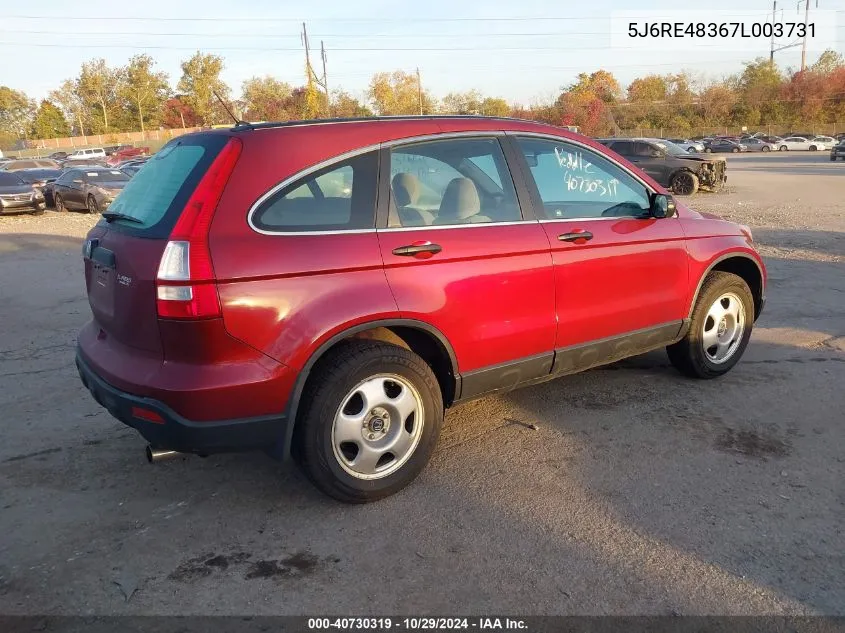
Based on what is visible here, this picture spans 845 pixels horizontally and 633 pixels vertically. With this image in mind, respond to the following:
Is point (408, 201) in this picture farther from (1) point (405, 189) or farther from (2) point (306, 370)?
(2) point (306, 370)

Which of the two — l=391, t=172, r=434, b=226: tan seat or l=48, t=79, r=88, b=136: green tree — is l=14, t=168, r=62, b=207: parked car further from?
l=48, t=79, r=88, b=136: green tree

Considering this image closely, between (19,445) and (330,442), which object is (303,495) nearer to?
(330,442)

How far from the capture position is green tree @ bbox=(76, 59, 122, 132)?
80.2 metres

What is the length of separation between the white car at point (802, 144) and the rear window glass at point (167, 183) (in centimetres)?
6467

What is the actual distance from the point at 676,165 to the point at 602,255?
18.6m

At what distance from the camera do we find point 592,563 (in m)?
2.83

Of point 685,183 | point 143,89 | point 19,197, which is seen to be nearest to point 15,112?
point 143,89

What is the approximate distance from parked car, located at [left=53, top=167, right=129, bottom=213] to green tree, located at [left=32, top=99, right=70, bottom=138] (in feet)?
257

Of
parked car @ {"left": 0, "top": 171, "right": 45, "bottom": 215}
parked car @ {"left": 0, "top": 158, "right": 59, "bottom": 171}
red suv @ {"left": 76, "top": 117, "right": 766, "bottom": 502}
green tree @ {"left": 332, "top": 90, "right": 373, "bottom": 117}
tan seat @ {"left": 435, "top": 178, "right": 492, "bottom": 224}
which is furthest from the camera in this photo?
green tree @ {"left": 332, "top": 90, "right": 373, "bottom": 117}

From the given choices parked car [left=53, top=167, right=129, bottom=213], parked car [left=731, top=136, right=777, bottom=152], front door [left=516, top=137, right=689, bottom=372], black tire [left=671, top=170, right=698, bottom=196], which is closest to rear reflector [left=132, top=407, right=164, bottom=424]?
front door [left=516, top=137, right=689, bottom=372]

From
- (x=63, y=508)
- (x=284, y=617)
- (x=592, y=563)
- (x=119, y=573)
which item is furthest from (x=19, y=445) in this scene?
(x=592, y=563)

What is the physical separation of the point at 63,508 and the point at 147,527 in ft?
1.72

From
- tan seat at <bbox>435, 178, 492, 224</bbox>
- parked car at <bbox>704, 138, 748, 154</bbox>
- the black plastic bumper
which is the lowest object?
the black plastic bumper

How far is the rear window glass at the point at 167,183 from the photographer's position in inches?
118
